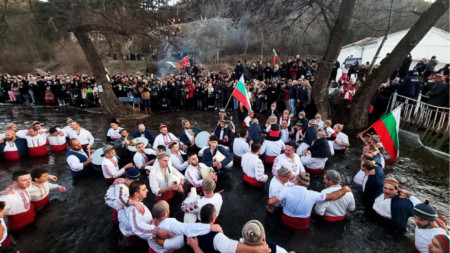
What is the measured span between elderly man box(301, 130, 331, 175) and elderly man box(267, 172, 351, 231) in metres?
2.10

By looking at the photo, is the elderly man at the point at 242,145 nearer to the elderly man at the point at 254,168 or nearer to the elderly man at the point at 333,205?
the elderly man at the point at 254,168

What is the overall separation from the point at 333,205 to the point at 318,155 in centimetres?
202

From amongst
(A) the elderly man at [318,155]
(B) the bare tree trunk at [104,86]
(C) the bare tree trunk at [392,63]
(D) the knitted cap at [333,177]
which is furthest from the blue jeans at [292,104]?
(B) the bare tree trunk at [104,86]

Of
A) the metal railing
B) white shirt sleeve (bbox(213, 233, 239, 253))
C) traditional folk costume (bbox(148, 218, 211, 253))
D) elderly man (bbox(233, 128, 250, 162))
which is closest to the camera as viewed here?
white shirt sleeve (bbox(213, 233, 239, 253))

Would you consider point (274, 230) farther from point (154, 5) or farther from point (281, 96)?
point (154, 5)

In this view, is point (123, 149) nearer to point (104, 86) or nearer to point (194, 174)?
point (194, 174)

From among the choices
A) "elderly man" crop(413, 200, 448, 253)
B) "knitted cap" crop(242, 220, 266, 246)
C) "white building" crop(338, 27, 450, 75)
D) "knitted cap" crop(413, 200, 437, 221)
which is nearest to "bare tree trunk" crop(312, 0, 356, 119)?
"elderly man" crop(413, 200, 448, 253)

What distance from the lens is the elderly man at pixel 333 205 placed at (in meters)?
4.36

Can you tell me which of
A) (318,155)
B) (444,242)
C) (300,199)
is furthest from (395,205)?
(318,155)

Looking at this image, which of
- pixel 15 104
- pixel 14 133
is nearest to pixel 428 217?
pixel 14 133

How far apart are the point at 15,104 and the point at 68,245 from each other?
64.1 ft

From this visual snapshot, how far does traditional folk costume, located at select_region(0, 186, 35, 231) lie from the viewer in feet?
14.0

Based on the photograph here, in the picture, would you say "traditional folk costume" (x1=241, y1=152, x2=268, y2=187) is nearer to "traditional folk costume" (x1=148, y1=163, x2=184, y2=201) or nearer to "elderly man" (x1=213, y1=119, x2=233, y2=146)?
"traditional folk costume" (x1=148, y1=163, x2=184, y2=201)

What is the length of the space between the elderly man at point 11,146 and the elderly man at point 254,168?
7623mm
